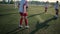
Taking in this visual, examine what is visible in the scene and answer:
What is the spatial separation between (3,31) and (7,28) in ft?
2.33

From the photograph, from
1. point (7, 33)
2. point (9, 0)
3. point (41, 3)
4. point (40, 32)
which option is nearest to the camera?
point (7, 33)

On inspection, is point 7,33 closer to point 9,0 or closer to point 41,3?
point 9,0

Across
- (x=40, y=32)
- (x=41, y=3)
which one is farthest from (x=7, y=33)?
(x=41, y=3)

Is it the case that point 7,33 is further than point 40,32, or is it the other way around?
point 40,32

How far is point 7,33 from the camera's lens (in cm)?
885

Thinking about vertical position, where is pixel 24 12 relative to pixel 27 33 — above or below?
above

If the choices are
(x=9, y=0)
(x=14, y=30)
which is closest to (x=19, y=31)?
(x=14, y=30)

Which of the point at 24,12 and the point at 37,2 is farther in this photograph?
the point at 37,2

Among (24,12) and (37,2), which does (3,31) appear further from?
(37,2)

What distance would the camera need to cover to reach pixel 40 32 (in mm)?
9422

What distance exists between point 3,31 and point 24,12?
1.46 metres

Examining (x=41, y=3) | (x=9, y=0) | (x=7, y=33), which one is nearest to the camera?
(x=7, y=33)

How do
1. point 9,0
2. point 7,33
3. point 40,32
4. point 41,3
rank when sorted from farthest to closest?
point 41,3 → point 9,0 → point 40,32 → point 7,33

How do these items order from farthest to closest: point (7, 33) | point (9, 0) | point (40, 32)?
point (9, 0) → point (40, 32) → point (7, 33)
